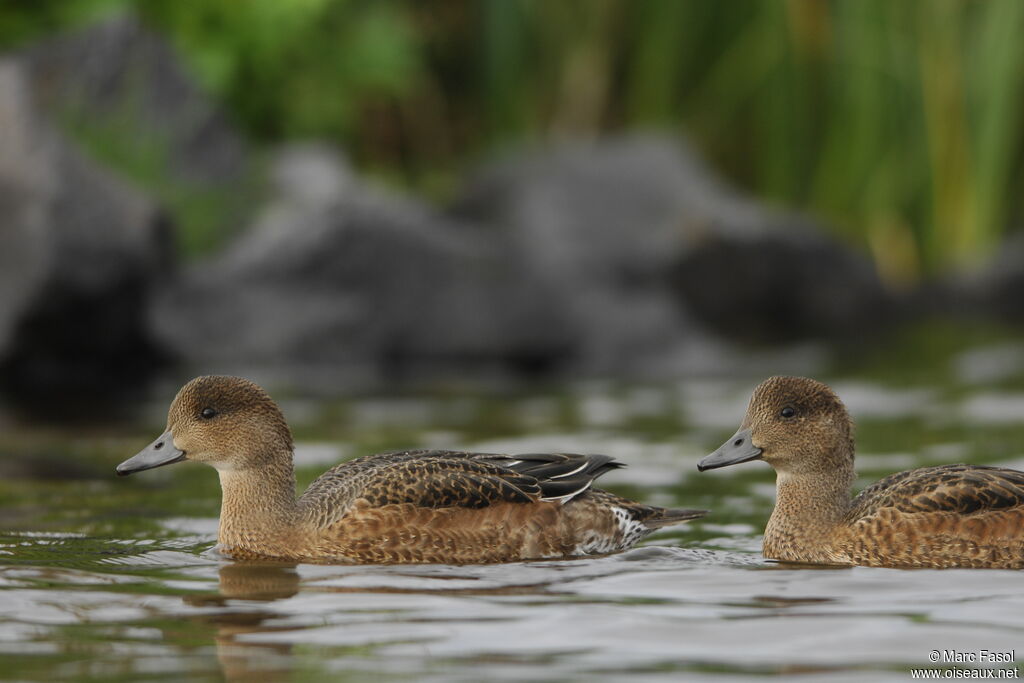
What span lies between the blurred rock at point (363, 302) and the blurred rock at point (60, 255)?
91cm

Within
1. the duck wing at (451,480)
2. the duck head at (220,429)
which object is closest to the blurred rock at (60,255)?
the duck head at (220,429)

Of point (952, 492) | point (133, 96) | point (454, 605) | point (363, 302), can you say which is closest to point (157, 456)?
point (454, 605)

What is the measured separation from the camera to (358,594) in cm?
607

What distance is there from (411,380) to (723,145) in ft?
20.5

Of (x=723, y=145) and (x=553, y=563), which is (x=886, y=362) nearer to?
(x=723, y=145)

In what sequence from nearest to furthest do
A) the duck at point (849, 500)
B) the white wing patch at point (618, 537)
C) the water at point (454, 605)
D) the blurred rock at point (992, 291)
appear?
the water at point (454, 605), the duck at point (849, 500), the white wing patch at point (618, 537), the blurred rock at point (992, 291)

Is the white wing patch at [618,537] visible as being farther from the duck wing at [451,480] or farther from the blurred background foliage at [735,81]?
the blurred background foliage at [735,81]

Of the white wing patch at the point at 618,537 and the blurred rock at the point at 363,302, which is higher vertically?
the blurred rock at the point at 363,302

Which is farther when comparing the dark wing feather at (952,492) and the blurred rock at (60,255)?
the blurred rock at (60,255)

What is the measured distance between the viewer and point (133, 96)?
15.3 metres

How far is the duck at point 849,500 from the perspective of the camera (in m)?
6.61

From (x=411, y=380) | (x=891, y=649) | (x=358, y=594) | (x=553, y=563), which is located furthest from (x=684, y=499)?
(x=411, y=380)

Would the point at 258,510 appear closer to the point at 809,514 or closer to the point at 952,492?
the point at 809,514

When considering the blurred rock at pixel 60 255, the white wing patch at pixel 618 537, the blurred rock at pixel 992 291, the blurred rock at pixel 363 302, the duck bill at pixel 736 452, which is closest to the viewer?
the duck bill at pixel 736 452
